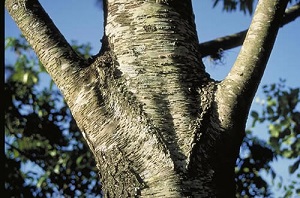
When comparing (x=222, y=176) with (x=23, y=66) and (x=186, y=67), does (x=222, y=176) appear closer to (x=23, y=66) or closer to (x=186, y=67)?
(x=186, y=67)

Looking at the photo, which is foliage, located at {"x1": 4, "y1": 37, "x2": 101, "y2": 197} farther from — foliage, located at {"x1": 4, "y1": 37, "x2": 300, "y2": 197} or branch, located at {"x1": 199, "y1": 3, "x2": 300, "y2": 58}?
branch, located at {"x1": 199, "y1": 3, "x2": 300, "y2": 58}

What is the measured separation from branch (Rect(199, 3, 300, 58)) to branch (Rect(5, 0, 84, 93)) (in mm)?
1474

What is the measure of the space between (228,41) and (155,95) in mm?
1746

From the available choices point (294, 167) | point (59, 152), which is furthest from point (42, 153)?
point (294, 167)

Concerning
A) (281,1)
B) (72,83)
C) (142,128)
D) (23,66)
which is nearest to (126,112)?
(142,128)

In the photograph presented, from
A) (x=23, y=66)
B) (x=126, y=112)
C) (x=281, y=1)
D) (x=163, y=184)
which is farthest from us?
(x=23, y=66)

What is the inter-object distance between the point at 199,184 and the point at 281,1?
25.3 inches

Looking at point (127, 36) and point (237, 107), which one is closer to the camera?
point (237, 107)

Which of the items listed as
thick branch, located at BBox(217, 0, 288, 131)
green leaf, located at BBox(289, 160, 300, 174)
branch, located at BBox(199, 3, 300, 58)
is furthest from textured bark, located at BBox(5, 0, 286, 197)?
green leaf, located at BBox(289, 160, 300, 174)

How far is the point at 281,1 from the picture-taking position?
4.18ft

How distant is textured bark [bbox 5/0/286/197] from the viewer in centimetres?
108

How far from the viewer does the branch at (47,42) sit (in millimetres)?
1280

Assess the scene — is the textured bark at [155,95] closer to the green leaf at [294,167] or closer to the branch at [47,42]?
the branch at [47,42]

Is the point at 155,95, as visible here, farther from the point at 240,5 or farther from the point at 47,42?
the point at 240,5
